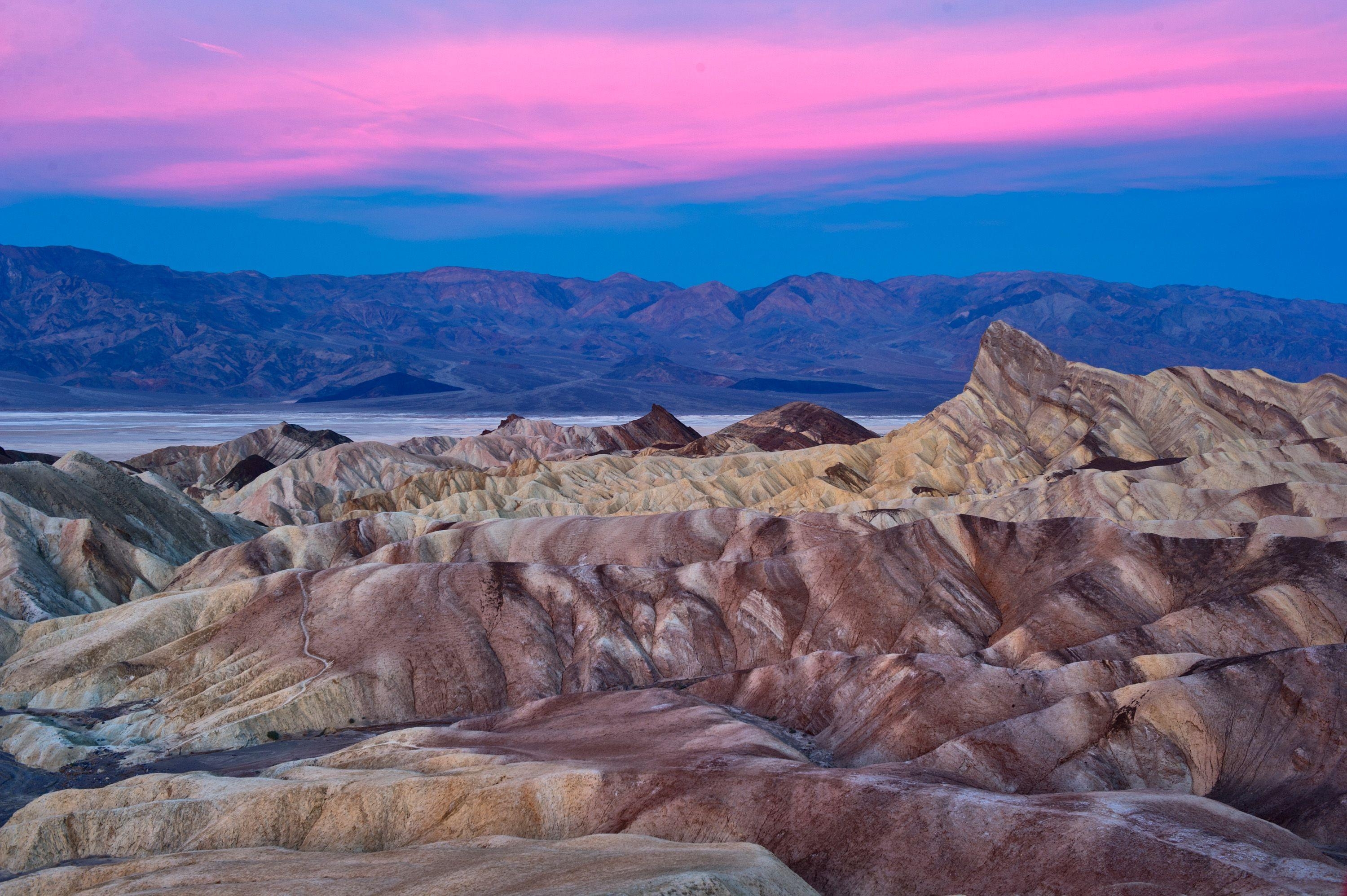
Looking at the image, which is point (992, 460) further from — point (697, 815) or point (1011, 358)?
point (697, 815)

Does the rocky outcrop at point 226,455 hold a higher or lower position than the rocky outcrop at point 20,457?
lower

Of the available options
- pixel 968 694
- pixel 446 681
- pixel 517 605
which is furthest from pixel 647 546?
pixel 968 694

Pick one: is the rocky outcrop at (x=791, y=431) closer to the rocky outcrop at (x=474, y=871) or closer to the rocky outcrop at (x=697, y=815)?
the rocky outcrop at (x=697, y=815)

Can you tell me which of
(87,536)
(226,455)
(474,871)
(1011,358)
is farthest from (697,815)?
(226,455)

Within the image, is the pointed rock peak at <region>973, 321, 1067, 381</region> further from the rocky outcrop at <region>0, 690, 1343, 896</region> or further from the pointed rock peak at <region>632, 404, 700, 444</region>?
the rocky outcrop at <region>0, 690, 1343, 896</region>

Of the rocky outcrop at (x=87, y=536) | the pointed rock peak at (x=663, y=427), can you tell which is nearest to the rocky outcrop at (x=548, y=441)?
the pointed rock peak at (x=663, y=427)

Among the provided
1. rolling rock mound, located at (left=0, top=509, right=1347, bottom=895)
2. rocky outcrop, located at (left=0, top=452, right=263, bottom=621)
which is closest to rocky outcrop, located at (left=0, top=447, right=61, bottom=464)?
rocky outcrop, located at (left=0, top=452, right=263, bottom=621)

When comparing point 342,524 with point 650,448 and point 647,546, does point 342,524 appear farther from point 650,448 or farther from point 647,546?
point 650,448
